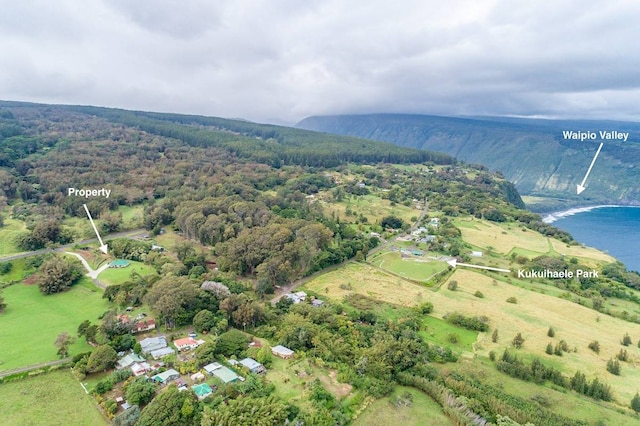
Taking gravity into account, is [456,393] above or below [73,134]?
below

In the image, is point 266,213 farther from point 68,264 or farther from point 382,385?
point 382,385

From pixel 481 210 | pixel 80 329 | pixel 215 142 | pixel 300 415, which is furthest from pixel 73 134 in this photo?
pixel 300 415

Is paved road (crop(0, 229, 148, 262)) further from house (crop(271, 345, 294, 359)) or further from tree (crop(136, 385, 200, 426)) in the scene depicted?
house (crop(271, 345, 294, 359))

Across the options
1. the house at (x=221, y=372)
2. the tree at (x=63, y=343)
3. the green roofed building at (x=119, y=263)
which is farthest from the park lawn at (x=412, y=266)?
the tree at (x=63, y=343)

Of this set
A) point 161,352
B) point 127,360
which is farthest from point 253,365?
point 127,360

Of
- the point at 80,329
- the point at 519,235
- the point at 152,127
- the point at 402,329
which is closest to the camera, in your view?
the point at 80,329

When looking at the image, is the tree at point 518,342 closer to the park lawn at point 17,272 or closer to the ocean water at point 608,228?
the park lawn at point 17,272

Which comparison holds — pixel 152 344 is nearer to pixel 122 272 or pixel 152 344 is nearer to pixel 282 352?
pixel 282 352
